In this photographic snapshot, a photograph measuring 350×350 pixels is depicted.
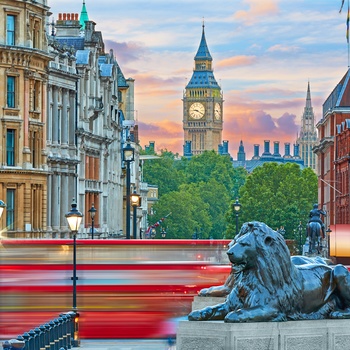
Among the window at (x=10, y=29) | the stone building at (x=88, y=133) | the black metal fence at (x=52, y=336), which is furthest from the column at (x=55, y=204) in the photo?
the black metal fence at (x=52, y=336)

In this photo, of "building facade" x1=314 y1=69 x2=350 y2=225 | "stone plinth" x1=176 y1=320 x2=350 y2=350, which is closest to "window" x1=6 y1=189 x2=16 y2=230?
"stone plinth" x1=176 y1=320 x2=350 y2=350

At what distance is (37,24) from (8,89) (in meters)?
3.79

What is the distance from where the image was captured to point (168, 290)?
3928 cm

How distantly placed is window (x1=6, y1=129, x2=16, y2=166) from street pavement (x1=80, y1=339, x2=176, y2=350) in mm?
32563

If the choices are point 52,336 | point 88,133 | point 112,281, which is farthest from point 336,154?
point 52,336

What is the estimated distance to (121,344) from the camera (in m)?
40.9

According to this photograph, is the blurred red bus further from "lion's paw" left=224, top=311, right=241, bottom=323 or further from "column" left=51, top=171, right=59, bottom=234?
"column" left=51, top=171, right=59, bottom=234

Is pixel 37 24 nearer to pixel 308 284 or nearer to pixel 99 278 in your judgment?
pixel 99 278

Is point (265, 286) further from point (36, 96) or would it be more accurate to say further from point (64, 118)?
point (64, 118)

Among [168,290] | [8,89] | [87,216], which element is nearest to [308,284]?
[168,290]

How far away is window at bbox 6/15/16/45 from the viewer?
7212 cm

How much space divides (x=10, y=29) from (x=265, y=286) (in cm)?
5431

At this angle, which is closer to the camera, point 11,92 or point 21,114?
point 11,92

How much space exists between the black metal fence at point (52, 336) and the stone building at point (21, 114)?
32094 millimetres
